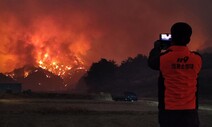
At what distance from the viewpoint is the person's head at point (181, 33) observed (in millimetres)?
6090

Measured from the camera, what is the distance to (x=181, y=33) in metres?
6.09

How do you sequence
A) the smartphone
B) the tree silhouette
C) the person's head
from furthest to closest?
the tree silhouette → the smartphone → the person's head

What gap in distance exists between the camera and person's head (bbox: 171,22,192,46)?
6.09m

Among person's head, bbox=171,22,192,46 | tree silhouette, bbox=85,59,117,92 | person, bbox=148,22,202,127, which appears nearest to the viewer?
person, bbox=148,22,202,127

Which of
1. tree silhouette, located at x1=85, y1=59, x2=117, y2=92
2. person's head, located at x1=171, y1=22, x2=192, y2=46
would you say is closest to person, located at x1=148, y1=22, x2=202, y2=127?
person's head, located at x1=171, y1=22, x2=192, y2=46

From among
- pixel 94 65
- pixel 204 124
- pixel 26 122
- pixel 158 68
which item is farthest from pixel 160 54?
pixel 94 65

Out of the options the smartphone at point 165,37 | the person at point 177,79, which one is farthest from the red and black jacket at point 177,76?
the smartphone at point 165,37

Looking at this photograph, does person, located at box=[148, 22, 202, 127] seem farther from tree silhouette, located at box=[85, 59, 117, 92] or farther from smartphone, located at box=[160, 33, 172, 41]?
tree silhouette, located at box=[85, 59, 117, 92]

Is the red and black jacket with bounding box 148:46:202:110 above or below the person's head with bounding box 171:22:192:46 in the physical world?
below

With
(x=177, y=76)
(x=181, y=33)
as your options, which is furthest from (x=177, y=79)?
(x=181, y=33)

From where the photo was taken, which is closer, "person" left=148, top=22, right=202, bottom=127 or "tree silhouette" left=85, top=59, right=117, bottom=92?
"person" left=148, top=22, right=202, bottom=127

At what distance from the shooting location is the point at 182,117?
584 centimetres

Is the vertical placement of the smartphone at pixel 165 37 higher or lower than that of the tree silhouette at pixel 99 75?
lower

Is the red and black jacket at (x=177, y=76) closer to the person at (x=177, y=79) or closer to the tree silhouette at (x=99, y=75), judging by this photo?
the person at (x=177, y=79)
